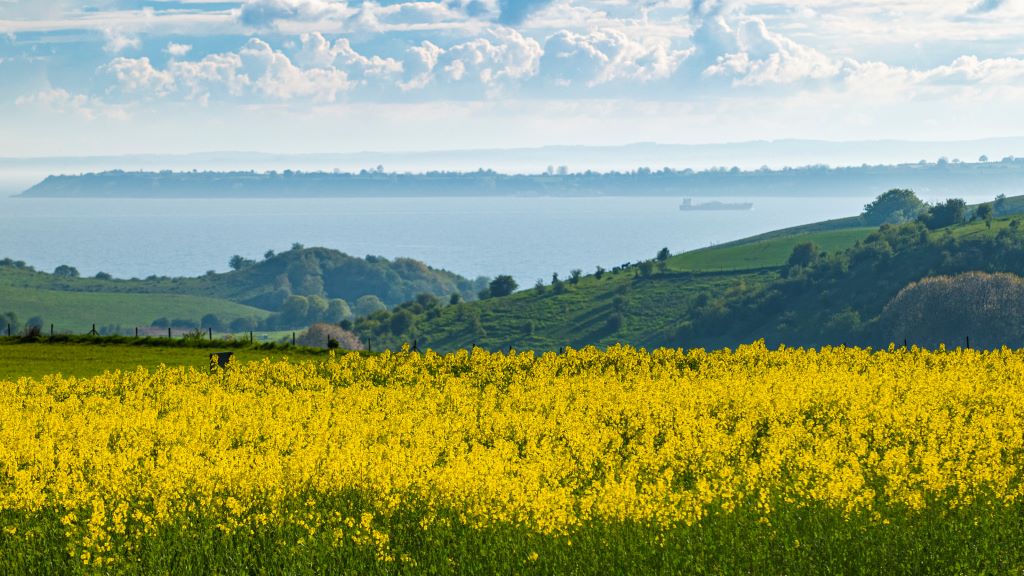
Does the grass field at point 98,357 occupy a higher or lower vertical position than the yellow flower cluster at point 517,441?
lower

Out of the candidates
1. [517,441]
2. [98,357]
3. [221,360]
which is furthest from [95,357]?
[517,441]

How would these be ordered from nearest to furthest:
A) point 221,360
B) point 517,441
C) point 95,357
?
point 517,441, point 221,360, point 95,357

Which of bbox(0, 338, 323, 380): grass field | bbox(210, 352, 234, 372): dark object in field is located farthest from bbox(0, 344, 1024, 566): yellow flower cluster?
bbox(0, 338, 323, 380): grass field

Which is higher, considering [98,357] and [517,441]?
[517,441]

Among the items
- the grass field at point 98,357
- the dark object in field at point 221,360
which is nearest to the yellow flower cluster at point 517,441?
the dark object in field at point 221,360

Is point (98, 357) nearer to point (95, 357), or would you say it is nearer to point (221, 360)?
point (95, 357)

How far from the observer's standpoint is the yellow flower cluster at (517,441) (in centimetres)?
1819

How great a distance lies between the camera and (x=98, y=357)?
5156 centimetres

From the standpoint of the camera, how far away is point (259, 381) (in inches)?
1366

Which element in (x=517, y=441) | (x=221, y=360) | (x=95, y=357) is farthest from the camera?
(x=95, y=357)

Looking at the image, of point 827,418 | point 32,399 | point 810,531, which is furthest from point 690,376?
point 32,399

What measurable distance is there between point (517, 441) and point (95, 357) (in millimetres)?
33049

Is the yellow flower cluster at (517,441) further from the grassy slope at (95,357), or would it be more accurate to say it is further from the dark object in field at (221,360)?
the grassy slope at (95,357)

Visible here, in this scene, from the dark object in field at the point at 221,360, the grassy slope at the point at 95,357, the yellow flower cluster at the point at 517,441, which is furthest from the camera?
the grassy slope at the point at 95,357
